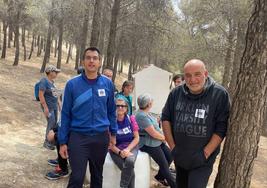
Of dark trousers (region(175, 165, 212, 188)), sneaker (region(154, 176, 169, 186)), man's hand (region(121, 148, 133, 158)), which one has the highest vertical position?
dark trousers (region(175, 165, 212, 188))

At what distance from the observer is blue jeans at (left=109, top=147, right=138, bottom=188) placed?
16.7 feet

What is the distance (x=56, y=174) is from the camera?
6.04m

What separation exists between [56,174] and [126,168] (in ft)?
4.84

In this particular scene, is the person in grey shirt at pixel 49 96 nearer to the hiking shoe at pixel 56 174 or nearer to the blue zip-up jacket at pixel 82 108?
the hiking shoe at pixel 56 174

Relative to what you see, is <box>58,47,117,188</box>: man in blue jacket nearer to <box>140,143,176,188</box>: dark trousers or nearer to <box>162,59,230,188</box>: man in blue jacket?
<box>162,59,230,188</box>: man in blue jacket

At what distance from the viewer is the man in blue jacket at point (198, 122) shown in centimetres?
343

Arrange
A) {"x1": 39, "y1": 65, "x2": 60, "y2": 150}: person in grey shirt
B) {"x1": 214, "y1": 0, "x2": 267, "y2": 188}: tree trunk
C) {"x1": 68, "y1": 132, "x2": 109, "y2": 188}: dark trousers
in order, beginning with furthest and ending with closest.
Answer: {"x1": 39, "y1": 65, "x2": 60, "y2": 150}: person in grey shirt < {"x1": 68, "y1": 132, "x2": 109, "y2": 188}: dark trousers < {"x1": 214, "y1": 0, "x2": 267, "y2": 188}: tree trunk

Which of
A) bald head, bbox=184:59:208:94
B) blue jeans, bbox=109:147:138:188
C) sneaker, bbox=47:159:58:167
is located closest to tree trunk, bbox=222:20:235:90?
sneaker, bbox=47:159:58:167

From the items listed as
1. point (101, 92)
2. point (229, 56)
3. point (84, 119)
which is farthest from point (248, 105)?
point (229, 56)

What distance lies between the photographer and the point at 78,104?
4031 mm

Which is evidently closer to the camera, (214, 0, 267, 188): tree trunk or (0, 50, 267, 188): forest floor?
(214, 0, 267, 188): tree trunk

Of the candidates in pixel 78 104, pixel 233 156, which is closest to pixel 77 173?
pixel 78 104

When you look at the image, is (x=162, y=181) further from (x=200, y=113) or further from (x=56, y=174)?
(x=200, y=113)

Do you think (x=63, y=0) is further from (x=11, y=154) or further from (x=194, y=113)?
(x=194, y=113)
